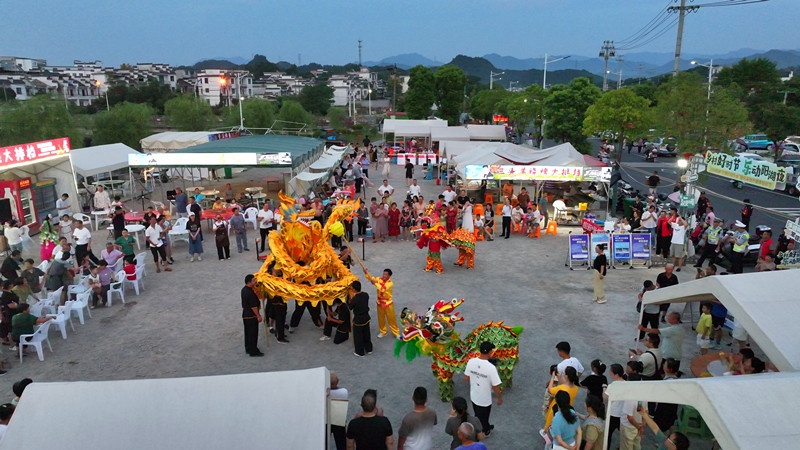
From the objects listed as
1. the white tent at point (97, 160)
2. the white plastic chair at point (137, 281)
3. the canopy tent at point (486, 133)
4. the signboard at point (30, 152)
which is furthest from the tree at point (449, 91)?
the white plastic chair at point (137, 281)

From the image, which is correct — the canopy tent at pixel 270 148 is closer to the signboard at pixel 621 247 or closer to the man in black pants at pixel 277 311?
the man in black pants at pixel 277 311

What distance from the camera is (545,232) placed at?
1770 cm

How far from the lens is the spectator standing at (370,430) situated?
5.49 m

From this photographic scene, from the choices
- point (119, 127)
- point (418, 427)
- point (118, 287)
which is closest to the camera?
point (418, 427)

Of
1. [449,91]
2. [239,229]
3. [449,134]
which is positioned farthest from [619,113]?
[449,91]

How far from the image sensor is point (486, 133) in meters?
35.9

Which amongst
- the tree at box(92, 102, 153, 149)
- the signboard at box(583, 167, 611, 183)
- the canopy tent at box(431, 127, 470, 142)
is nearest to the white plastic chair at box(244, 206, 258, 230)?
the signboard at box(583, 167, 611, 183)

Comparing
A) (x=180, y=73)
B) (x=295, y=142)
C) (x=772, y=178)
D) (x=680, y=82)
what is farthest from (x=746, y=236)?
(x=180, y=73)

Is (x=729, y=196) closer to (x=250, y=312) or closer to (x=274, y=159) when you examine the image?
(x=274, y=159)

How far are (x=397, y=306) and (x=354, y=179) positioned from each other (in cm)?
1363

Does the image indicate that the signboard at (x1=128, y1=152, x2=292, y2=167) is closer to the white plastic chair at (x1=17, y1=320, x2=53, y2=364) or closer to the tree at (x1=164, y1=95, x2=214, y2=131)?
the white plastic chair at (x1=17, y1=320, x2=53, y2=364)

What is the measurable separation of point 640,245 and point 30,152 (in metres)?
18.5

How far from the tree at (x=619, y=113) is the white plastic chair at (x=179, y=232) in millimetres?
19300

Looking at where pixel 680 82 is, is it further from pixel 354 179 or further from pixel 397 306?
pixel 397 306
